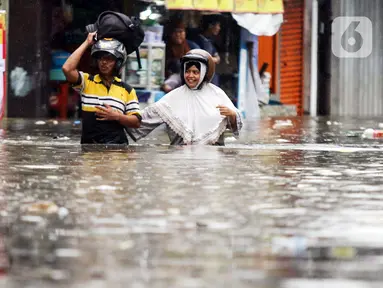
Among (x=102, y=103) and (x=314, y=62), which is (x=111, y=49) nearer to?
(x=102, y=103)

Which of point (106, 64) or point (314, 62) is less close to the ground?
point (106, 64)

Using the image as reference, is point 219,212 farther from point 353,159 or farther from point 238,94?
point 238,94

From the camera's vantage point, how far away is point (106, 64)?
999 centimetres

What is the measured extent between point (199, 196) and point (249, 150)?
13.9 ft

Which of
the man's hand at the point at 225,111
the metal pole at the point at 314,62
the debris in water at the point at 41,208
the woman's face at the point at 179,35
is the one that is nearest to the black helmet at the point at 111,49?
the man's hand at the point at 225,111

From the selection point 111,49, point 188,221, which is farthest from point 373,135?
point 188,221

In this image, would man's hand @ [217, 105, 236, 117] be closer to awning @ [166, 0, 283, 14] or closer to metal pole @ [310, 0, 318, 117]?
awning @ [166, 0, 283, 14]

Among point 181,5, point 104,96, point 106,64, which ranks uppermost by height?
point 181,5

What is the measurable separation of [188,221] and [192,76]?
19.1ft

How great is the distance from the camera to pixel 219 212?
498 cm

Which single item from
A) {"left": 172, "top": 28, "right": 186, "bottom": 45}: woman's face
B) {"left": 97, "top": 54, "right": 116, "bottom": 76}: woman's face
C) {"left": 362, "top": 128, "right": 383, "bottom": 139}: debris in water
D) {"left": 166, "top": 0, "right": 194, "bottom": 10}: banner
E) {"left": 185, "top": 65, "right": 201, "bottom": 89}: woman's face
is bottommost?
{"left": 362, "top": 128, "right": 383, "bottom": 139}: debris in water

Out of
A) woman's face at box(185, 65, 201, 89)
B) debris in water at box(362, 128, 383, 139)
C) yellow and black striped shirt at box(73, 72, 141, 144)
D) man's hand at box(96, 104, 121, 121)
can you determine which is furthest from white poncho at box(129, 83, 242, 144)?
debris in water at box(362, 128, 383, 139)

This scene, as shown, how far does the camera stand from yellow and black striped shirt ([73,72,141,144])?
9.90 metres

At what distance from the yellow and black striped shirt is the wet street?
1.25m
